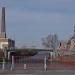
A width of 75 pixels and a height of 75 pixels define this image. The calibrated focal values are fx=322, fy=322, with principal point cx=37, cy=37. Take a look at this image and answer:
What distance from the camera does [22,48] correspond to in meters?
149

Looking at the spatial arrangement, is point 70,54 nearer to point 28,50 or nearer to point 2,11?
point 28,50

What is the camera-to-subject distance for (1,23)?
623 feet

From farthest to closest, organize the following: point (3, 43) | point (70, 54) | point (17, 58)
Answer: point (3, 43), point (70, 54), point (17, 58)

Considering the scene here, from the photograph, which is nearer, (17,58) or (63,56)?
(17,58)

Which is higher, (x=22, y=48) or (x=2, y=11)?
(x=2, y=11)

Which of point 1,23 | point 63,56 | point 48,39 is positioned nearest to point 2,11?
point 1,23

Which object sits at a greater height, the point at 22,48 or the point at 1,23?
the point at 1,23

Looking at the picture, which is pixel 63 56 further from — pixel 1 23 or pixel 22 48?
pixel 1 23

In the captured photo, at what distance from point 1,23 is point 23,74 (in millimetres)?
161075

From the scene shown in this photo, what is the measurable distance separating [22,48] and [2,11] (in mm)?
54115

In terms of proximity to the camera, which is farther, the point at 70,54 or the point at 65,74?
the point at 70,54

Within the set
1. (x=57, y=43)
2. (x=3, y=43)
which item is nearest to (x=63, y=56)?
(x=57, y=43)

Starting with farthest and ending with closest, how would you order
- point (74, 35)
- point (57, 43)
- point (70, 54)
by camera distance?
point (57, 43) → point (74, 35) → point (70, 54)

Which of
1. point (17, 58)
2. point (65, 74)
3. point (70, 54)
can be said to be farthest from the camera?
point (70, 54)
